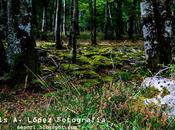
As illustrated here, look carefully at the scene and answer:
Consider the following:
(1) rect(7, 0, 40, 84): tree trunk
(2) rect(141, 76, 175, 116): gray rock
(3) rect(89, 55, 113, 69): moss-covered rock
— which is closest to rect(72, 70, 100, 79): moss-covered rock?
(3) rect(89, 55, 113, 69): moss-covered rock

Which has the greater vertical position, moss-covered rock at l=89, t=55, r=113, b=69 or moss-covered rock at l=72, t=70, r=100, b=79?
moss-covered rock at l=89, t=55, r=113, b=69

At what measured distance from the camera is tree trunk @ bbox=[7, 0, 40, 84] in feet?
32.9

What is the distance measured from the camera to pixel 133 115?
4.63 m

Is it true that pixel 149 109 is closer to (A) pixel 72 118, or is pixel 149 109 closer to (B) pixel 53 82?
(A) pixel 72 118

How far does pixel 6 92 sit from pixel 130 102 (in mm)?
5261

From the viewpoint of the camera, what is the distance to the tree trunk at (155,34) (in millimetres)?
10906

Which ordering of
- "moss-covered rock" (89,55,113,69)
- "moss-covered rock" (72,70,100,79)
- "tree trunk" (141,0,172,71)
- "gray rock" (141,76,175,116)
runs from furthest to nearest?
"moss-covered rock" (89,55,113,69), "moss-covered rock" (72,70,100,79), "tree trunk" (141,0,172,71), "gray rock" (141,76,175,116)

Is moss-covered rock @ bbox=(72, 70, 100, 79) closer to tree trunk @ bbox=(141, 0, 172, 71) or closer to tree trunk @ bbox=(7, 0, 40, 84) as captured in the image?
tree trunk @ bbox=(141, 0, 172, 71)

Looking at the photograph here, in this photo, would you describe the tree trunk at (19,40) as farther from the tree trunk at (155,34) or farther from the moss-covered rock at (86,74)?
the tree trunk at (155,34)

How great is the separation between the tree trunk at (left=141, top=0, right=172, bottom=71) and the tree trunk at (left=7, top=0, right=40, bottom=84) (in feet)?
11.6

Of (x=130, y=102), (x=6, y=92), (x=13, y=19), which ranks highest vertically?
(x=13, y=19)

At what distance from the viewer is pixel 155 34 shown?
35.9 feet

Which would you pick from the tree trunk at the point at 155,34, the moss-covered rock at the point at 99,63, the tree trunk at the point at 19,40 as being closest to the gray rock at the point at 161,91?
the tree trunk at the point at 19,40

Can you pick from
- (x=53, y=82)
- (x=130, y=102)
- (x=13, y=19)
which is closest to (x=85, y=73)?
(x=53, y=82)
